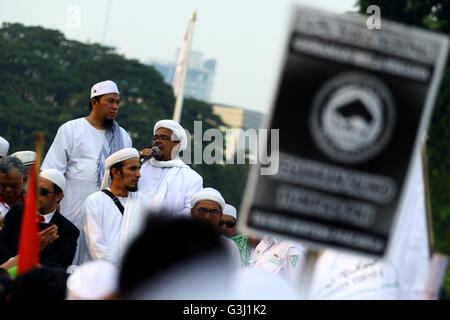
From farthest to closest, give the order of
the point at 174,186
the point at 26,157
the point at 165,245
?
1. the point at 26,157
2. the point at 174,186
3. the point at 165,245

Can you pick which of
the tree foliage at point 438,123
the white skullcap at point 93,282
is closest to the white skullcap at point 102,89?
the white skullcap at point 93,282

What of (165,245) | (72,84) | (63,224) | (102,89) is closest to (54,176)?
(63,224)

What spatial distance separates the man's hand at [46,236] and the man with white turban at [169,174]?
1716 mm

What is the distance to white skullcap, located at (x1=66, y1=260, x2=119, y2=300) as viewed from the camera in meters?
3.03

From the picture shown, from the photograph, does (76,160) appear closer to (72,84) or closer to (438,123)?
(438,123)

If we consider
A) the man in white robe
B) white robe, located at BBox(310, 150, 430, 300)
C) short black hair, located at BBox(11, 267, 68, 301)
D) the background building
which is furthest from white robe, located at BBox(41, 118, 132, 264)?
the background building

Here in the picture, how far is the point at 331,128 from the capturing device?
337cm

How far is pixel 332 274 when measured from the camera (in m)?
3.79

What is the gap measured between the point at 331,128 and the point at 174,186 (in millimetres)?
4327

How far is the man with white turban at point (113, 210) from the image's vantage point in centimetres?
661

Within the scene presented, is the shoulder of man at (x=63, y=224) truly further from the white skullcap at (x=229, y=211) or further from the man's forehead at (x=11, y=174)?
the white skullcap at (x=229, y=211)

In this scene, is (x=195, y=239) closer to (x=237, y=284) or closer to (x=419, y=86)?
(x=237, y=284)

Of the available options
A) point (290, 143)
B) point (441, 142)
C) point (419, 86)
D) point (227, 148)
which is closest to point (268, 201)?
point (290, 143)

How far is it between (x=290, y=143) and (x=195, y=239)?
38.6 inches
